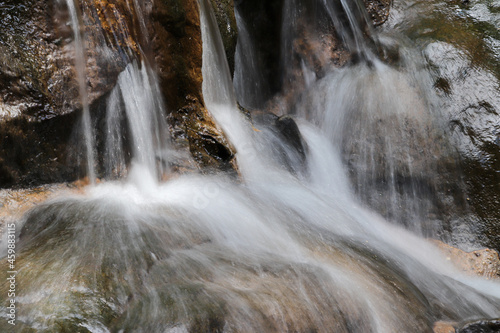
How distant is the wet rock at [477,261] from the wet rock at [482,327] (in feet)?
4.72

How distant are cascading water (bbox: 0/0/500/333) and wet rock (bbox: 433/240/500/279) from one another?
13 centimetres

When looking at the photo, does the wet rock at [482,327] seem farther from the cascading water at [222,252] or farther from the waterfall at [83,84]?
the waterfall at [83,84]

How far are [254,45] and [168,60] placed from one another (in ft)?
10.1

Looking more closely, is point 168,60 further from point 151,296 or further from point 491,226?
point 491,226

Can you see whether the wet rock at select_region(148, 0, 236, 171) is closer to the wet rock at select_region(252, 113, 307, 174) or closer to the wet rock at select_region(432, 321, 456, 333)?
the wet rock at select_region(252, 113, 307, 174)

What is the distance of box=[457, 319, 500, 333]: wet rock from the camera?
115 inches

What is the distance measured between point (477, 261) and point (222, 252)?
2912 mm

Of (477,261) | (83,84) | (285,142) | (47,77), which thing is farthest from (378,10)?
(47,77)

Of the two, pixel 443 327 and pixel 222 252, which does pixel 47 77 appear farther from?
pixel 443 327

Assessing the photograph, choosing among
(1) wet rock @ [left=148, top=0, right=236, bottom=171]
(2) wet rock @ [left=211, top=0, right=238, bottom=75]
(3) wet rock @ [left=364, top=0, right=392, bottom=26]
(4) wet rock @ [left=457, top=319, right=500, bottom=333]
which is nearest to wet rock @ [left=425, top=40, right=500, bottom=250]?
(3) wet rock @ [left=364, top=0, right=392, bottom=26]

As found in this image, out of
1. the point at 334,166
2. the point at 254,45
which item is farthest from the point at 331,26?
the point at 334,166

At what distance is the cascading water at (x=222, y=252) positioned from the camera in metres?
2.31

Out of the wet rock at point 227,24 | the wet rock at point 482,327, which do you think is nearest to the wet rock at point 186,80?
the wet rock at point 227,24

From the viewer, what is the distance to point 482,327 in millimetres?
2936
